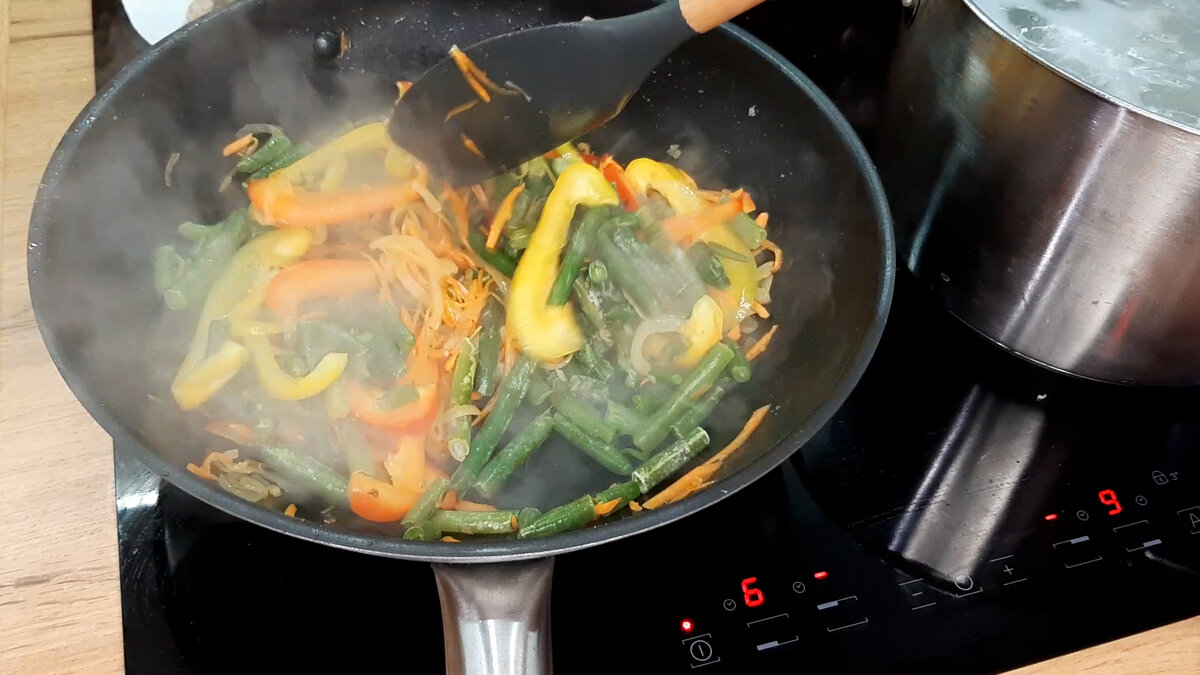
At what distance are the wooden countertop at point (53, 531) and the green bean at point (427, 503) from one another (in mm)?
327

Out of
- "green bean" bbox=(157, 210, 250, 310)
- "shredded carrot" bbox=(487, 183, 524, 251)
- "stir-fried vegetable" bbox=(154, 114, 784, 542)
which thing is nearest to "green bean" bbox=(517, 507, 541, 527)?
"stir-fried vegetable" bbox=(154, 114, 784, 542)

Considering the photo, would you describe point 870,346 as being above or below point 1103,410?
above

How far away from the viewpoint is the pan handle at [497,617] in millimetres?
750

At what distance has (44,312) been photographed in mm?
901

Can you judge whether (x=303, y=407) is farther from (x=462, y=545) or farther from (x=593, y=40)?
(x=593, y=40)

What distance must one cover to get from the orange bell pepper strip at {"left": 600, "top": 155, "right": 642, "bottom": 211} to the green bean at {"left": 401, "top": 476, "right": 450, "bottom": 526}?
500 mm

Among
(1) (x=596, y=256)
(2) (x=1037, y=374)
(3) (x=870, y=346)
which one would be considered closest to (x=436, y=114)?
(1) (x=596, y=256)

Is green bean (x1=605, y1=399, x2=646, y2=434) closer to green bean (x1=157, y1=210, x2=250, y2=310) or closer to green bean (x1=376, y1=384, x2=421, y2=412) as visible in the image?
green bean (x1=376, y1=384, x2=421, y2=412)

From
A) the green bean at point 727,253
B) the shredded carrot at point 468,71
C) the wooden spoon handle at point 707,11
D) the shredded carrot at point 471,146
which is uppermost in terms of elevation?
the wooden spoon handle at point 707,11

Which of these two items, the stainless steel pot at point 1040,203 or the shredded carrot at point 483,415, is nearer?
the stainless steel pot at point 1040,203

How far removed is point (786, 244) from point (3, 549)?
1.06 meters

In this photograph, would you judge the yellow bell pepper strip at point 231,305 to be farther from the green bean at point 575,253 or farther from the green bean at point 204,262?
the green bean at point 575,253

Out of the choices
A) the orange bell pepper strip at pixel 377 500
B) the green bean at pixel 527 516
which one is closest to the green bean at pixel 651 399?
the green bean at pixel 527 516

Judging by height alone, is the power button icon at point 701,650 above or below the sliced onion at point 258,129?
below
